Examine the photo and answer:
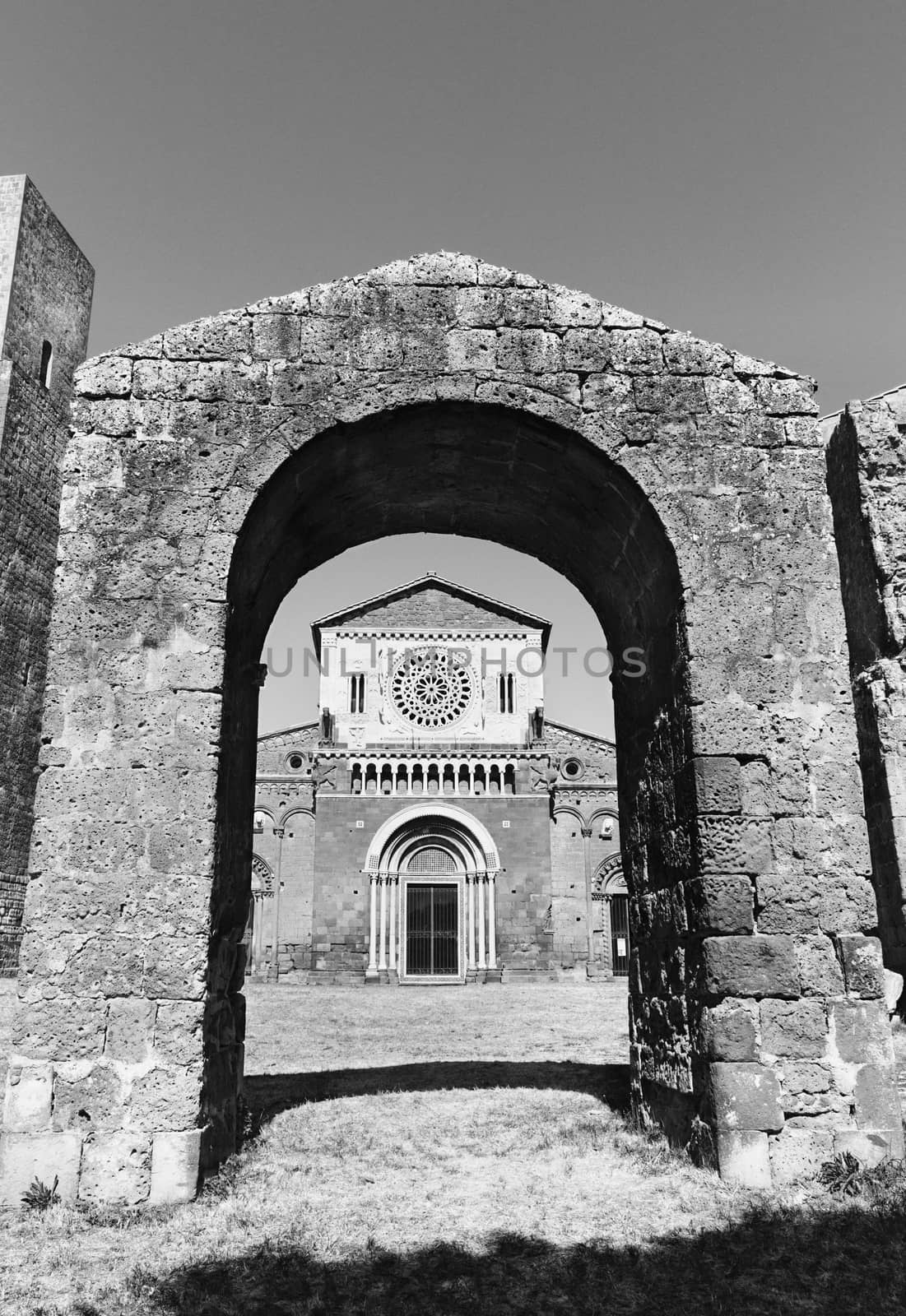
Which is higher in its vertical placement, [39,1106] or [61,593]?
[61,593]

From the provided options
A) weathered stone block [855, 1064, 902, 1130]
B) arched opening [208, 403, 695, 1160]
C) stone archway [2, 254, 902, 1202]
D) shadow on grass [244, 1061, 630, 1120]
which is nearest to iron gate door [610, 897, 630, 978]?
shadow on grass [244, 1061, 630, 1120]

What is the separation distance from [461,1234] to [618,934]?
28.5 m

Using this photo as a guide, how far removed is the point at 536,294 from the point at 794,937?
14.3 ft

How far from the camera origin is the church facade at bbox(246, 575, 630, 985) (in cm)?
3088

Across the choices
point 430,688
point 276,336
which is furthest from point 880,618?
point 430,688

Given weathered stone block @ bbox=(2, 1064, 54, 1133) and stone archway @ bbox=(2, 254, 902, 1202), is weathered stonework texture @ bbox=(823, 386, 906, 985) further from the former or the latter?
weathered stone block @ bbox=(2, 1064, 54, 1133)

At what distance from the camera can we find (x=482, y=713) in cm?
3378

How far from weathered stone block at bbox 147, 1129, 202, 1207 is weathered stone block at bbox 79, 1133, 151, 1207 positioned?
4 centimetres

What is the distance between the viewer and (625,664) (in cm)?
733

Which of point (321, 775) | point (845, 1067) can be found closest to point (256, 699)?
point (845, 1067)

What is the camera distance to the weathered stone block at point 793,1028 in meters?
5.28

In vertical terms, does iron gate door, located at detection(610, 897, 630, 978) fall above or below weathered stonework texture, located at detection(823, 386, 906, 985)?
below

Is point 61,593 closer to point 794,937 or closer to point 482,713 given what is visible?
point 794,937

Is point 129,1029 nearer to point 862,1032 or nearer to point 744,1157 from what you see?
point 744,1157
